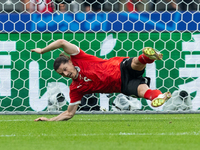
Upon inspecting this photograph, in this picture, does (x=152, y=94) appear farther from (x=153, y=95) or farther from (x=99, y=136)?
(x=99, y=136)

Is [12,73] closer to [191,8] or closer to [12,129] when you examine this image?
[12,129]

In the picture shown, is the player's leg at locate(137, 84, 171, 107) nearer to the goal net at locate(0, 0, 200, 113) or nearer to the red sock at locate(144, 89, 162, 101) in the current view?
the red sock at locate(144, 89, 162, 101)

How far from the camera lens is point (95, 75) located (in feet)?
14.3

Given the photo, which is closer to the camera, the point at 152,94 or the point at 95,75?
the point at 152,94

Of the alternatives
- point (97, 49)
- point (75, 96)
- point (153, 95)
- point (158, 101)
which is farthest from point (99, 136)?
point (97, 49)

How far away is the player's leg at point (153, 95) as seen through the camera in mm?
3760

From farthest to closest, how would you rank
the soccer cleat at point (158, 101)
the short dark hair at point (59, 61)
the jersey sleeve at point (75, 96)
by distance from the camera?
the jersey sleeve at point (75, 96) < the short dark hair at point (59, 61) < the soccer cleat at point (158, 101)

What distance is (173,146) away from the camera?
281 centimetres

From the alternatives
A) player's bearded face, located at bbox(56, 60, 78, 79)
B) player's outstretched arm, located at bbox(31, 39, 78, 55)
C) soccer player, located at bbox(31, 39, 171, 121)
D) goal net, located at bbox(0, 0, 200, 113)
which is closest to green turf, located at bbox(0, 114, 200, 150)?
soccer player, located at bbox(31, 39, 171, 121)

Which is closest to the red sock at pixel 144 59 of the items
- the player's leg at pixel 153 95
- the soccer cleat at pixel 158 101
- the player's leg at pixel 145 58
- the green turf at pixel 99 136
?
the player's leg at pixel 145 58

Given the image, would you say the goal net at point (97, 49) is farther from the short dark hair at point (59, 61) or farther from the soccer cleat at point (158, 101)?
the soccer cleat at point (158, 101)

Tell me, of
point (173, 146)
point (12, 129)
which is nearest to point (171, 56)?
point (12, 129)

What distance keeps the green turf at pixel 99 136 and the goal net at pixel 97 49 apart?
50.8 inches

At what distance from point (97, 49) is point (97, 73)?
130 cm
